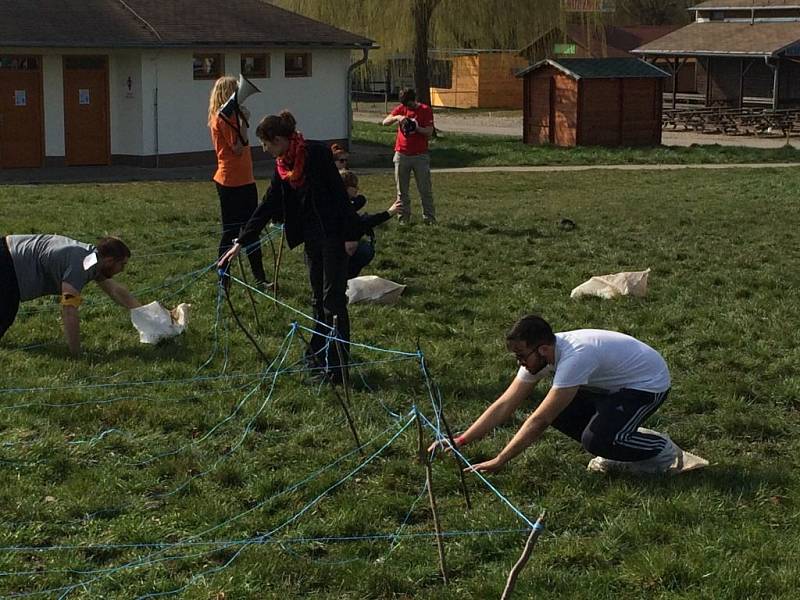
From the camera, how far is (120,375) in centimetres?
767

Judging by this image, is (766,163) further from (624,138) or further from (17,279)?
(17,279)

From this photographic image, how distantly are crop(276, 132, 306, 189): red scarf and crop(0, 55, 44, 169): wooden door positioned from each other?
1874 cm

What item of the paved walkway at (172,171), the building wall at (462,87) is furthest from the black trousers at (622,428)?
the building wall at (462,87)

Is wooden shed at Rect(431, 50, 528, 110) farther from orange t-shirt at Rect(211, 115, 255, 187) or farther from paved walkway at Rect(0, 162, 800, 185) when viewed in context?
orange t-shirt at Rect(211, 115, 255, 187)

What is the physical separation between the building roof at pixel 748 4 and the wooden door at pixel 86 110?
2732 centimetres

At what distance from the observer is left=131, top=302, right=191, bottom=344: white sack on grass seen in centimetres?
852

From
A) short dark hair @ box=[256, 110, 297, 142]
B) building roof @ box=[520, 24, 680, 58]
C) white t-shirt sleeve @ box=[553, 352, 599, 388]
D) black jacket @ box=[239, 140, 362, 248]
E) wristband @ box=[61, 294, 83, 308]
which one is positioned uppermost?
building roof @ box=[520, 24, 680, 58]

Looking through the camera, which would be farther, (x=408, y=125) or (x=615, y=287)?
(x=408, y=125)

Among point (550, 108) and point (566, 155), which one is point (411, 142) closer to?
point (566, 155)

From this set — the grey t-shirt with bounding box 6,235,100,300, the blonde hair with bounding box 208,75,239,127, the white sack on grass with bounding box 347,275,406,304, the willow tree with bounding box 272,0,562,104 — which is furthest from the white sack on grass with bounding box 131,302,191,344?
the willow tree with bounding box 272,0,562,104

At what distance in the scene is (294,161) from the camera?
7289mm

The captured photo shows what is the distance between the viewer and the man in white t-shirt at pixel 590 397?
550 centimetres

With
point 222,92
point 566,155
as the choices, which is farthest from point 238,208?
point 566,155

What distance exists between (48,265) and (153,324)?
0.92 metres
